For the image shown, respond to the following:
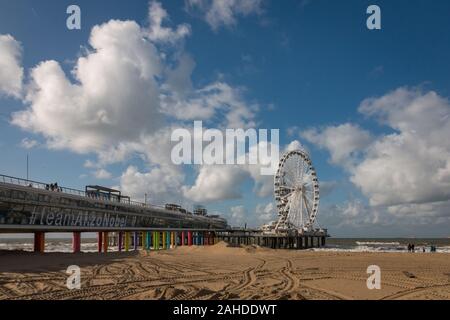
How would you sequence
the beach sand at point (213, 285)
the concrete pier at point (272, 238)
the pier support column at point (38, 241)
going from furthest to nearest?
the concrete pier at point (272, 238), the pier support column at point (38, 241), the beach sand at point (213, 285)

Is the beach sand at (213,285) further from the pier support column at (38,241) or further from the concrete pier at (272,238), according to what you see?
the concrete pier at (272,238)

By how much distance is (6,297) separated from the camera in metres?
14.2

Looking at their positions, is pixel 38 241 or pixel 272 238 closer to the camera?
pixel 38 241

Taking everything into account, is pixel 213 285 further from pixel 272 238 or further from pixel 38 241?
pixel 272 238

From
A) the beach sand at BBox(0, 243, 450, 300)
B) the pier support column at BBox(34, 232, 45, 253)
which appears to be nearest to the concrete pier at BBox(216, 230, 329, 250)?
the pier support column at BBox(34, 232, 45, 253)

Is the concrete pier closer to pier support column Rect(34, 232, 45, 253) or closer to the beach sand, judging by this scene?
pier support column Rect(34, 232, 45, 253)

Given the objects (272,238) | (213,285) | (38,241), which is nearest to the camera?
(213,285)

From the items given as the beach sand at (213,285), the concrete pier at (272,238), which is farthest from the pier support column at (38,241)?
the concrete pier at (272,238)

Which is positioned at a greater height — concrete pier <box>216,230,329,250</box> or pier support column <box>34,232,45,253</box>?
pier support column <box>34,232,45,253</box>

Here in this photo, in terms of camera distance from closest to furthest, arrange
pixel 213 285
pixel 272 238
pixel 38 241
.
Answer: pixel 213 285 → pixel 38 241 → pixel 272 238

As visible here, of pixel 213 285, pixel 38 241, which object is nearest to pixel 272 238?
pixel 38 241

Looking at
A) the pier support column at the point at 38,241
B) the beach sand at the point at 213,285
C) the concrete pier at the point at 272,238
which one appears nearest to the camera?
the beach sand at the point at 213,285
